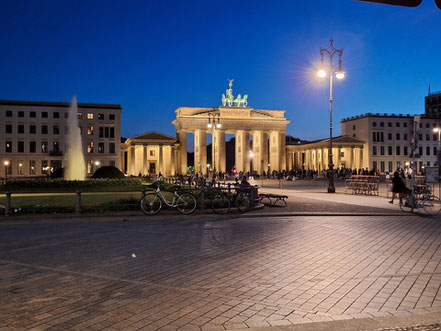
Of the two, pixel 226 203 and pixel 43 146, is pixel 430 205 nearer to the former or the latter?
pixel 226 203

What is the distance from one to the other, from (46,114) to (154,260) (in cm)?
7840

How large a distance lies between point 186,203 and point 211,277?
28.3ft

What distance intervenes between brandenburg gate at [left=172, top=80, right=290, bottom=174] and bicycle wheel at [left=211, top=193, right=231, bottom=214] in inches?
2728

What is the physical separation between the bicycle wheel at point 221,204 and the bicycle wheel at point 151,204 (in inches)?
81.9

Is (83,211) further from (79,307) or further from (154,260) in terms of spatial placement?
(79,307)

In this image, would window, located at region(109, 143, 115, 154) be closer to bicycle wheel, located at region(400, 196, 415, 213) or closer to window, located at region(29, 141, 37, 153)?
window, located at region(29, 141, 37, 153)

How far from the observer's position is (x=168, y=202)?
599 inches

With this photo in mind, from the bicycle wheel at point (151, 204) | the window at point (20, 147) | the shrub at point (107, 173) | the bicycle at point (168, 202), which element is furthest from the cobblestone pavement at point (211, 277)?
the window at point (20, 147)

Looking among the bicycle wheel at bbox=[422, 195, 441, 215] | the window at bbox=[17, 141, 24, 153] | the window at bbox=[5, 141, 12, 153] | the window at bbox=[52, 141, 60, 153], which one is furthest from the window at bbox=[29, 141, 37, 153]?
A: the bicycle wheel at bbox=[422, 195, 441, 215]

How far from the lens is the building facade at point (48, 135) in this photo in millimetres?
76312

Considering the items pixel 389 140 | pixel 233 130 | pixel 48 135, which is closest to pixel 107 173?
pixel 48 135

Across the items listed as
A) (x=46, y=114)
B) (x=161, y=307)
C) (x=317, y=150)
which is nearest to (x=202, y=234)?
(x=161, y=307)

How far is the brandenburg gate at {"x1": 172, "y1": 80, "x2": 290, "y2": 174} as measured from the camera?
90375mm

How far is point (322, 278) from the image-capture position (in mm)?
6574
